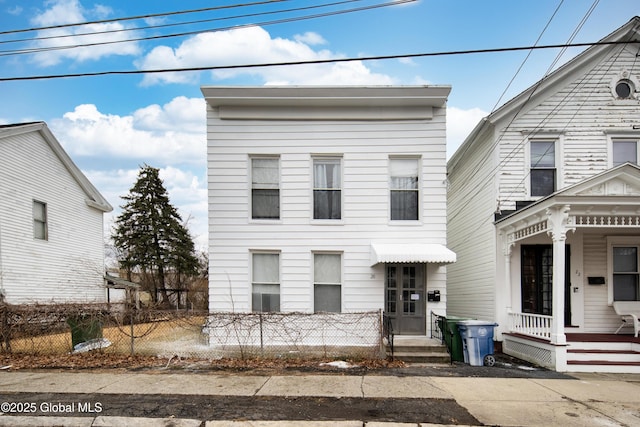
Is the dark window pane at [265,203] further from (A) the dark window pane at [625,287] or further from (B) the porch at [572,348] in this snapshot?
(A) the dark window pane at [625,287]

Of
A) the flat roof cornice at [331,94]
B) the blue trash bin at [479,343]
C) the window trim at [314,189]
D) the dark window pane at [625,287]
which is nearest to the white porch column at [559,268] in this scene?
the blue trash bin at [479,343]

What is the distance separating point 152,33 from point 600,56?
1163 centimetres

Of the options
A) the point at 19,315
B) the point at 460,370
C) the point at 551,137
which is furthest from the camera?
the point at 551,137

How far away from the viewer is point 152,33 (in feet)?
28.3

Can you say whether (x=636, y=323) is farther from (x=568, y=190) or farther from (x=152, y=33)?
(x=152, y=33)

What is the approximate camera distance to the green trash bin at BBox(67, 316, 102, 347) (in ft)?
31.1

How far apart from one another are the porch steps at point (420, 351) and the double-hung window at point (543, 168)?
516 centimetres

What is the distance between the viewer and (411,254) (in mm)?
9555

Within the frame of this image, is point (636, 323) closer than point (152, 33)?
No

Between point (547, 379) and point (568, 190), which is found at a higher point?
point (568, 190)

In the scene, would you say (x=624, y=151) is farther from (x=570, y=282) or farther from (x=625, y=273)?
(x=570, y=282)

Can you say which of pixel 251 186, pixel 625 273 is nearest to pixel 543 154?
pixel 625 273

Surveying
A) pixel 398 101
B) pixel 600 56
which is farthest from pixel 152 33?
pixel 600 56

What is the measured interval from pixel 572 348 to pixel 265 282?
24.2 ft
